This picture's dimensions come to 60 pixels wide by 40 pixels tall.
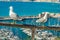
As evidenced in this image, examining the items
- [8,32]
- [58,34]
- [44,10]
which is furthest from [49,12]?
[8,32]

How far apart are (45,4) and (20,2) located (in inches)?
15.1

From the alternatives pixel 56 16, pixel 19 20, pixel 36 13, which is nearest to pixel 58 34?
pixel 56 16

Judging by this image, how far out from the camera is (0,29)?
2723mm

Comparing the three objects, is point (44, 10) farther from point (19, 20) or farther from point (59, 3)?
point (19, 20)

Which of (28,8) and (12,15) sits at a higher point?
(28,8)

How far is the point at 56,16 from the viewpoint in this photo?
266 cm

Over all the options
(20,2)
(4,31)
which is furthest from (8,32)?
(20,2)

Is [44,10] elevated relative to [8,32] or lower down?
elevated

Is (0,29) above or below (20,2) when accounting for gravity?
below

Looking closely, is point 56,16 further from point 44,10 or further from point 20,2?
point 20,2

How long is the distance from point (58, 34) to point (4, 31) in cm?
85

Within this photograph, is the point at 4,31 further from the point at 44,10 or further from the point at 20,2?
the point at 44,10

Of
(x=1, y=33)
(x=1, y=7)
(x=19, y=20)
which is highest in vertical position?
(x=1, y=7)

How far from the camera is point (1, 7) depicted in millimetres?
2645
